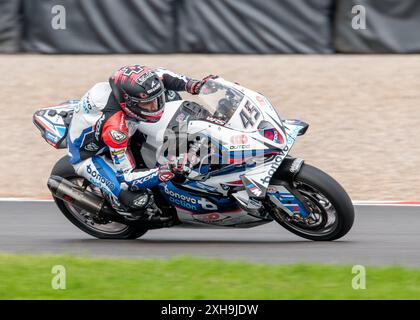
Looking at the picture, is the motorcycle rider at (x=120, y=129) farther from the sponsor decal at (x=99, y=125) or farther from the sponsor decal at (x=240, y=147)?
the sponsor decal at (x=240, y=147)

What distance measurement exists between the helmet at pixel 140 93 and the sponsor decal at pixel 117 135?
17 centimetres

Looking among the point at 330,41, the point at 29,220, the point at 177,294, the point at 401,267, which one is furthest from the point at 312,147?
the point at 177,294

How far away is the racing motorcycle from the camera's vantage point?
768 cm

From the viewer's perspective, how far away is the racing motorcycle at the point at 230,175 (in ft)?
25.2

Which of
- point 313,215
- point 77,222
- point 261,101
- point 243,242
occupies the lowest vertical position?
point 77,222

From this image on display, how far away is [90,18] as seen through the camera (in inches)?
562

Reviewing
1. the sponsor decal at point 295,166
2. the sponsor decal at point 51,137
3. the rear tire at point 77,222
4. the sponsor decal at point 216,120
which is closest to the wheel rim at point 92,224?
the rear tire at point 77,222

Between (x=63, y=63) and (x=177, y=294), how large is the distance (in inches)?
338

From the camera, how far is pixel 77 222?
8.70 meters

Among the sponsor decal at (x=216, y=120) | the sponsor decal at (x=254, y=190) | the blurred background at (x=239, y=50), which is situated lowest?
the blurred background at (x=239, y=50)

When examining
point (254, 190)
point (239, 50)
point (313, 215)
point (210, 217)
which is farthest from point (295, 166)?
point (239, 50)

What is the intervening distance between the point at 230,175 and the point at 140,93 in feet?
3.01

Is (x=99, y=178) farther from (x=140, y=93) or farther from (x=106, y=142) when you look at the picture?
(x=140, y=93)
